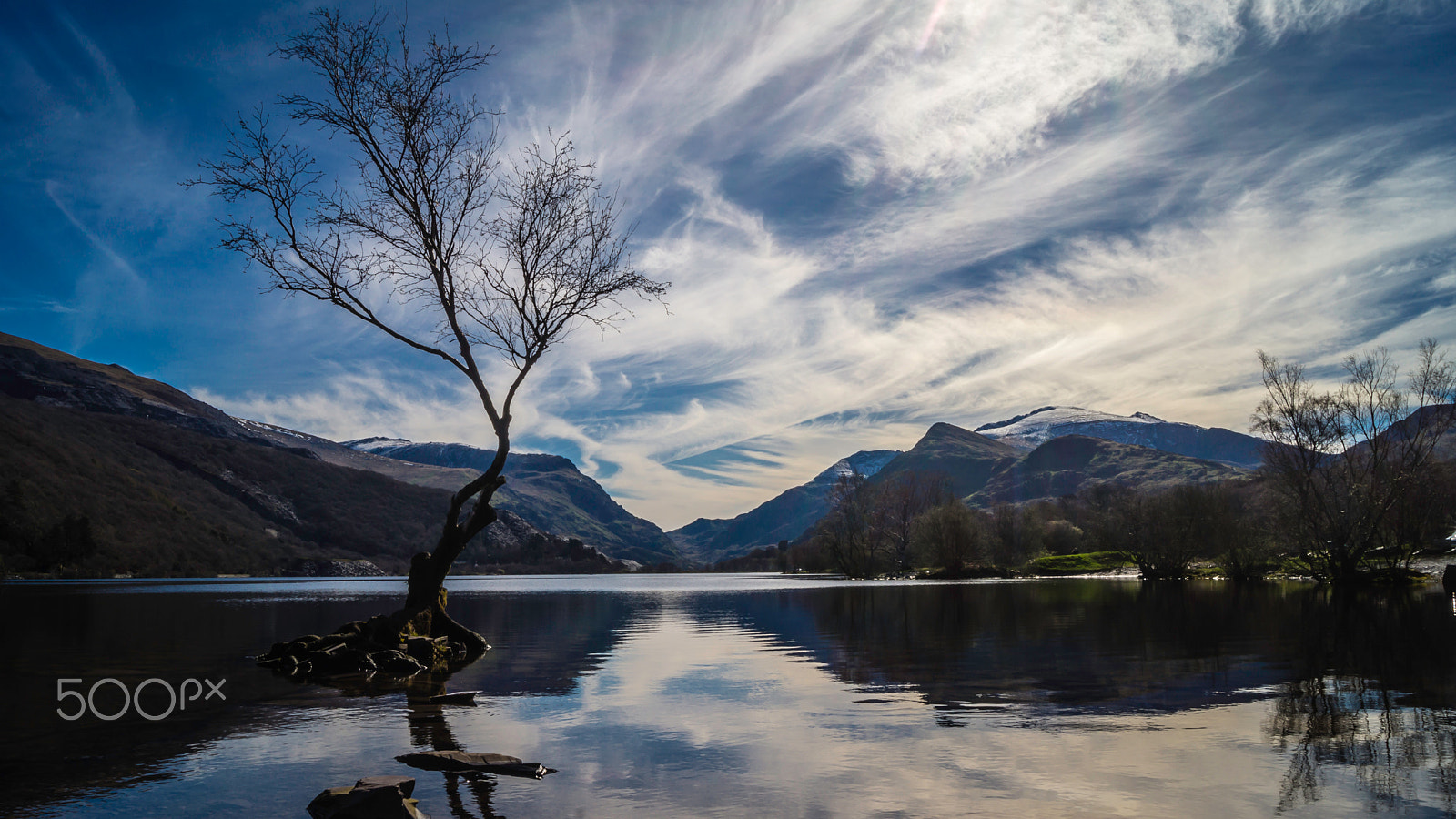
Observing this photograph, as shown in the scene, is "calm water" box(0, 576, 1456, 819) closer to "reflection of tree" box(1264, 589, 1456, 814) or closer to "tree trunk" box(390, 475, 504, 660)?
"reflection of tree" box(1264, 589, 1456, 814)

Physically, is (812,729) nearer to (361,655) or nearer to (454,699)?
(454,699)

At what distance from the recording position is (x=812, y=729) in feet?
45.8

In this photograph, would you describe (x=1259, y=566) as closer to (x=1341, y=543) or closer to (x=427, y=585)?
(x=1341, y=543)

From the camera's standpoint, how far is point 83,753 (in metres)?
12.2

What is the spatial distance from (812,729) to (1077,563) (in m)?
142

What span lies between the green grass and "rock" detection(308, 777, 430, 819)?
139 m

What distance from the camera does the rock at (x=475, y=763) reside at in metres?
10.9

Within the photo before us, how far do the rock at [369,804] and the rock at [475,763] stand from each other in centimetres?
190

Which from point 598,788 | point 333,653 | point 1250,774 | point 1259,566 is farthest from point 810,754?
point 1259,566

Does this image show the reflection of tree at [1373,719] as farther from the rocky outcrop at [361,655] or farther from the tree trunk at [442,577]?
the tree trunk at [442,577]

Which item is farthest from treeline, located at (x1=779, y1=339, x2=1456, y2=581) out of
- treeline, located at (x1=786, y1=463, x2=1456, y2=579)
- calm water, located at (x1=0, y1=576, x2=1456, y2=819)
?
calm water, located at (x1=0, y1=576, x2=1456, y2=819)

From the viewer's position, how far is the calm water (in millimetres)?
9547

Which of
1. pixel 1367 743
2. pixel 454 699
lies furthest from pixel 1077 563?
pixel 454 699

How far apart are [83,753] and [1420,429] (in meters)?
97.0
